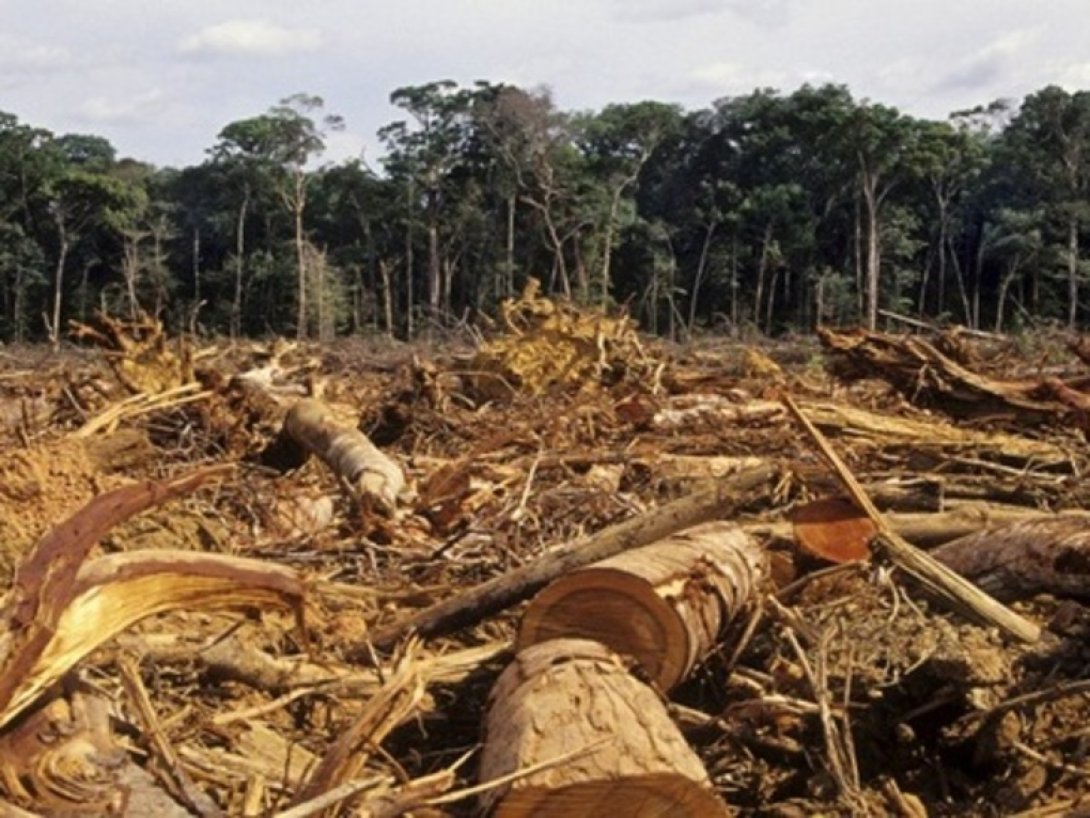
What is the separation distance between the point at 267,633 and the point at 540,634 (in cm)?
119

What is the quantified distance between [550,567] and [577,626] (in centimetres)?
74

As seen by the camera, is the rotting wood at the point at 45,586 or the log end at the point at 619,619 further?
the log end at the point at 619,619

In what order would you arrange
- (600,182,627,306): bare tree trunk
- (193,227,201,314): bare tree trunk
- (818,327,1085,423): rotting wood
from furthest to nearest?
(193,227,201,314): bare tree trunk
(600,182,627,306): bare tree trunk
(818,327,1085,423): rotting wood

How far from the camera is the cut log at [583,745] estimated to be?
2.80 metres

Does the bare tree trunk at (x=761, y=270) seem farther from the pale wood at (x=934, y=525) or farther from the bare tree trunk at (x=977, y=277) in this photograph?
the pale wood at (x=934, y=525)

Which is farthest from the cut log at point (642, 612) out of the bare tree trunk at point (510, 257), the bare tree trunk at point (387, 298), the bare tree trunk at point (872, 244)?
the bare tree trunk at point (510, 257)

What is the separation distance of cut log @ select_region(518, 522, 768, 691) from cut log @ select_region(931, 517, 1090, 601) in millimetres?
913

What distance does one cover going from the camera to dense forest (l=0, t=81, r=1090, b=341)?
48562 mm

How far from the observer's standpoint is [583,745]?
299cm

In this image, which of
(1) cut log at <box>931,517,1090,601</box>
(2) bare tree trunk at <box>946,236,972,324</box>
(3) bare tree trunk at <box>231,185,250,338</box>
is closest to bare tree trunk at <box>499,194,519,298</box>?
(3) bare tree trunk at <box>231,185,250,338</box>

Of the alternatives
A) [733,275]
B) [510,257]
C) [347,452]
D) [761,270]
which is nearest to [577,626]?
[347,452]

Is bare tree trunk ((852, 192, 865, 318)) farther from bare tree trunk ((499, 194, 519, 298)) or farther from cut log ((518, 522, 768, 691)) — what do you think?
cut log ((518, 522, 768, 691))

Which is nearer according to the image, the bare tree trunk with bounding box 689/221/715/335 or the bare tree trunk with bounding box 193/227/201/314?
the bare tree trunk with bounding box 689/221/715/335

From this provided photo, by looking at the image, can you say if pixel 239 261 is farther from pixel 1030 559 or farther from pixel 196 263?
pixel 1030 559
